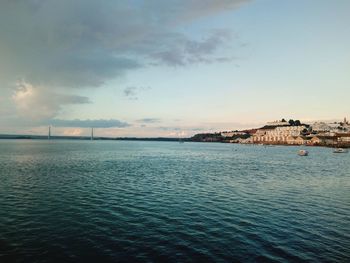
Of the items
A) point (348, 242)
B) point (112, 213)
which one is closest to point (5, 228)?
point (112, 213)

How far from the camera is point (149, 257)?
2073 centimetres

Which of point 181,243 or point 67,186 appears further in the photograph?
point 67,186

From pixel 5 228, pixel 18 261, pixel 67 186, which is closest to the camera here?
pixel 18 261

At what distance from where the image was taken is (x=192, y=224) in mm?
29125

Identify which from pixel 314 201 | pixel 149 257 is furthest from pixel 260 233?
pixel 314 201

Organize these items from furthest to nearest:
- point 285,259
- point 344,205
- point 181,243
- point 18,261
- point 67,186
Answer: point 67,186
point 344,205
point 181,243
point 285,259
point 18,261

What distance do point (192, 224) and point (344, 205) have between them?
23.3m

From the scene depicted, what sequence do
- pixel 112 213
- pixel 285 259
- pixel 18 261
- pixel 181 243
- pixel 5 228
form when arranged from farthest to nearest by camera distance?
pixel 112 213, pixel 5 228, pixel 181 243, pixel 285 259, pixel 18 261

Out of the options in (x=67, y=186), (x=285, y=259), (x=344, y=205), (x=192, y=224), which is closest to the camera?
(x=285, y=259)

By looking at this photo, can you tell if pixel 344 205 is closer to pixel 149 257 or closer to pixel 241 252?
pixel 241 252

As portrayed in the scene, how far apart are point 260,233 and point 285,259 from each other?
5.60 m

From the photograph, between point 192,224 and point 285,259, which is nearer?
point 285,259

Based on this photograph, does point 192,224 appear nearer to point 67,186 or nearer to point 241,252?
point 241,252

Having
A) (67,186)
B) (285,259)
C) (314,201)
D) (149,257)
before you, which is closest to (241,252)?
(285,259)
